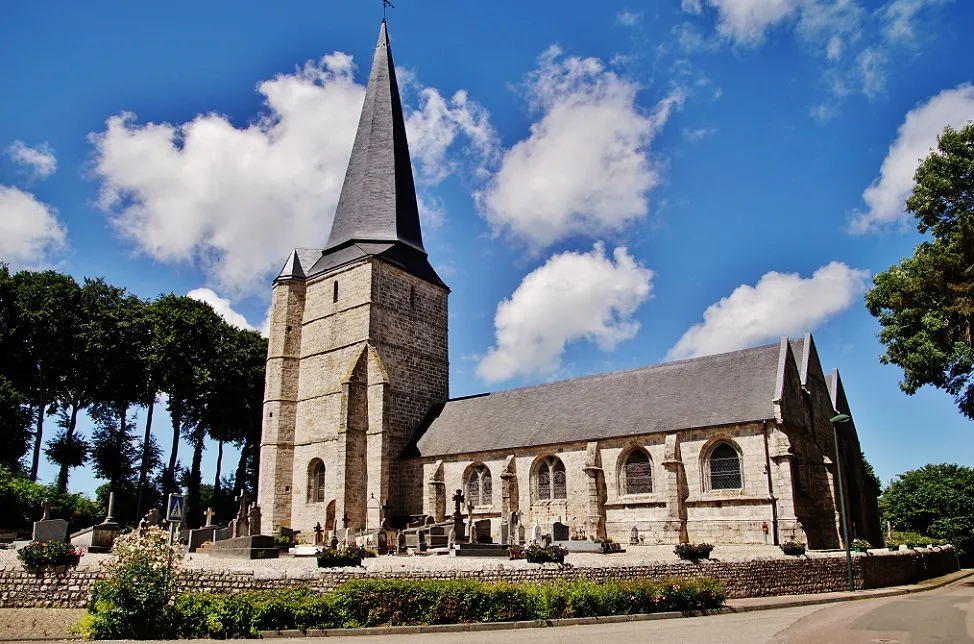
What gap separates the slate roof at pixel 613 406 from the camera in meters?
25.2

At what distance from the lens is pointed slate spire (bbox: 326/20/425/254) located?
117 feet

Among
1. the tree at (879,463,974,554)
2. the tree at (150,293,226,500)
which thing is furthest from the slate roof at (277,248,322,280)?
the tree at (879,463,974,554)

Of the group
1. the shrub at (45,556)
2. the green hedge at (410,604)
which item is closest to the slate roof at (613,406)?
the green hedge at (410,604)

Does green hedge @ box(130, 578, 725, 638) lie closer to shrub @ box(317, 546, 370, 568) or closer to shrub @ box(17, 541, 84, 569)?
shrub @ box(317, 546, 370, 568)

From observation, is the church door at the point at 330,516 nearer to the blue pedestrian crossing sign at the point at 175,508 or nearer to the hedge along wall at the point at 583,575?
the blue pedestrian crossing sign at the point at 175,508

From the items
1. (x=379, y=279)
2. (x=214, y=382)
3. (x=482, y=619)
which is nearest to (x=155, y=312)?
(x=214, y=382)

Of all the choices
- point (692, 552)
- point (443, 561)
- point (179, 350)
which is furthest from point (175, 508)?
point (179, 350)

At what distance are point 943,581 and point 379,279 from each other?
26.3 m

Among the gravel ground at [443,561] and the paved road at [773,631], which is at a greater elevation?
the gravel ground at [443,561]

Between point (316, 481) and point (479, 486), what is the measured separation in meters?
8.11

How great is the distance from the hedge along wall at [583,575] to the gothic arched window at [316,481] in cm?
1671

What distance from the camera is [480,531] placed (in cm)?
2483

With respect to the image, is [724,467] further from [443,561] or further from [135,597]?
[135,597]

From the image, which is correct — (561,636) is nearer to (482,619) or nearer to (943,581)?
(482,619)
